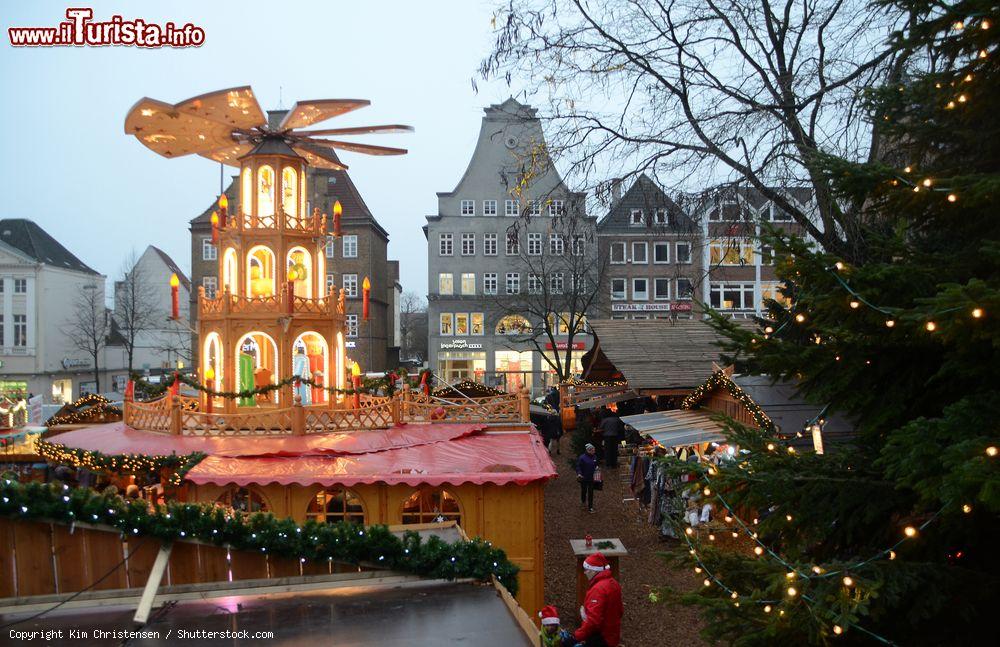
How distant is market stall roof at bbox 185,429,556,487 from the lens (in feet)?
39.4

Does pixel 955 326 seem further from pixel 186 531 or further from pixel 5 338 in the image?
pixel 5 338

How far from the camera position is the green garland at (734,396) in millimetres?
13932

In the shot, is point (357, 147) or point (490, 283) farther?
point (490, 283)

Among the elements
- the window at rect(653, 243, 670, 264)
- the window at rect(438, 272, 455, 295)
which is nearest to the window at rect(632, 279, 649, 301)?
the window at rect(653, 243, 670, 264)

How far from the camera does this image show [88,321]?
56.5 meters

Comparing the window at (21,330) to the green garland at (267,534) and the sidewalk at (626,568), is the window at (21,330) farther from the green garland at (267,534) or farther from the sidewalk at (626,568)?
the green garland at (267,534)

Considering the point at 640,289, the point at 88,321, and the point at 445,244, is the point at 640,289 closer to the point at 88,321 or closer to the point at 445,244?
the point at 445,244

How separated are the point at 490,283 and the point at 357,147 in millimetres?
30561

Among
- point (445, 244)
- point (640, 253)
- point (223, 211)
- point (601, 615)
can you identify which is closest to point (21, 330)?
point (445, 244)

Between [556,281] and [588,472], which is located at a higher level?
[556,281]

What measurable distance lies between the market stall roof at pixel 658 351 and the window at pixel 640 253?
2304 centimetres

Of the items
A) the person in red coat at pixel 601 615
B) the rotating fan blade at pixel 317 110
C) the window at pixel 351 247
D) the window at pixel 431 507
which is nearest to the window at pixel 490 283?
the window at pixel 351 247

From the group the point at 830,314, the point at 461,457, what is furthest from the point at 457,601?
the point at 461,457

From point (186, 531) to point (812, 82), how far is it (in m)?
11.2
